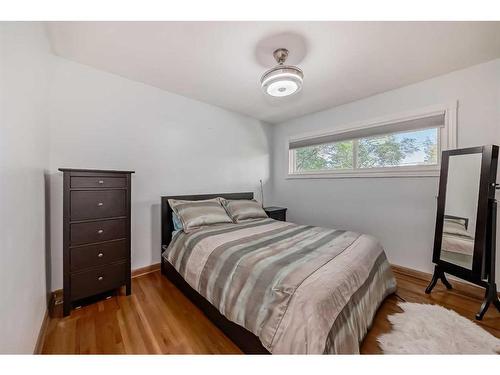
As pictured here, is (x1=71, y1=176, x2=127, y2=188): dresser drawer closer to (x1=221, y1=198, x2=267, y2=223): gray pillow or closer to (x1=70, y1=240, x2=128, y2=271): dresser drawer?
(x1=70, y1=240, x2=128, y2=271): dresser drawer

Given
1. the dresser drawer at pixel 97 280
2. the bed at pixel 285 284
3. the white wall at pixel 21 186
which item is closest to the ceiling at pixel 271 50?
the white wall at pixel 21 186

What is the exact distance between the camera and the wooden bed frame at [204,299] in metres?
1.30

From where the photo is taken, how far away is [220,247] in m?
1.78

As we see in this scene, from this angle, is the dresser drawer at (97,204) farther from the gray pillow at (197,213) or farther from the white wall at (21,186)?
the gray pillow at (197,213)

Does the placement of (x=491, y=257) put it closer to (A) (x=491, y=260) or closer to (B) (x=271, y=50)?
(A) (x=491, y=260)

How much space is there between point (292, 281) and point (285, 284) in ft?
0.15

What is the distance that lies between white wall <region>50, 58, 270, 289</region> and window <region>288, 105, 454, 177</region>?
135 cm

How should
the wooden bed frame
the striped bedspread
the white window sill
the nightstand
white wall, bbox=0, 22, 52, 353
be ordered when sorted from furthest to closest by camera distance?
the nightstand
the white window sill
the wooden bed frame
the striped bedspread
white wall, bbox=0, 22, 52, 353

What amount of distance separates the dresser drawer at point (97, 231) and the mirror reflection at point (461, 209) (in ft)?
10.7

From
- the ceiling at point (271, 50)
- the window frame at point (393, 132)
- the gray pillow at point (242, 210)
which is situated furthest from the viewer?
the gray pillow at point (242, 210)

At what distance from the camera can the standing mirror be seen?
1.78 meters

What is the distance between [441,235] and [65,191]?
141 inches

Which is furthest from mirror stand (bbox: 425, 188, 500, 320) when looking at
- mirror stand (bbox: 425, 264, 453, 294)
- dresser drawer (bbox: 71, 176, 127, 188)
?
dresser drawer (bbox: 71, 176, 127, 188)

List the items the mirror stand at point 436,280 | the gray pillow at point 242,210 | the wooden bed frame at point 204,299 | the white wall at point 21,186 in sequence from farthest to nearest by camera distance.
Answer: the gray pillow at point 242,210, the mirror stand at point 436,280, the wooden bed frame at point 204,299, the white wall at point 21,186
